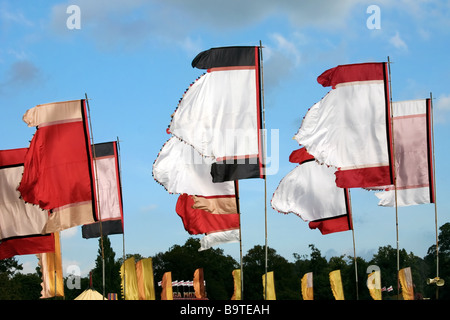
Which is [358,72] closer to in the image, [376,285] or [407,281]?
[407,281]

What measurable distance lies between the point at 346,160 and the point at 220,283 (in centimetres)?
9704

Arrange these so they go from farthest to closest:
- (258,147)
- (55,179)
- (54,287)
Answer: (54,287) < (55,179) < (258,147)

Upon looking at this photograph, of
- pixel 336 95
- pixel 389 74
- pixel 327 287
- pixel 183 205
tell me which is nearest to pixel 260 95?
pixel 336 95

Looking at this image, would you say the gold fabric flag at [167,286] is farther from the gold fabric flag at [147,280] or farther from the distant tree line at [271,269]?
the distant tree line at [271,269]

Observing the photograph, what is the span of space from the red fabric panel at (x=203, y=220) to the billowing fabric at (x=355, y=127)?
8093 mm

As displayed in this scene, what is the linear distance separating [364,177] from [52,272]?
25.4 m

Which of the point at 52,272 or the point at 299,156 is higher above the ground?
the point at 299,156

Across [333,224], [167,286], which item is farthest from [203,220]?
[167,286]

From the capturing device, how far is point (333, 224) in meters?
33.0

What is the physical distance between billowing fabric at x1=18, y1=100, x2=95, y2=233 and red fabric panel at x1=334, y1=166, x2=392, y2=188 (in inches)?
365

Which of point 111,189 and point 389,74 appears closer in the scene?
point 389,74

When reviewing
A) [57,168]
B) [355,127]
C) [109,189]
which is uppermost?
[355,127]

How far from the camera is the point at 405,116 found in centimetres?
2734

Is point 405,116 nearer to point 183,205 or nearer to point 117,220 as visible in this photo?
point 183,205
